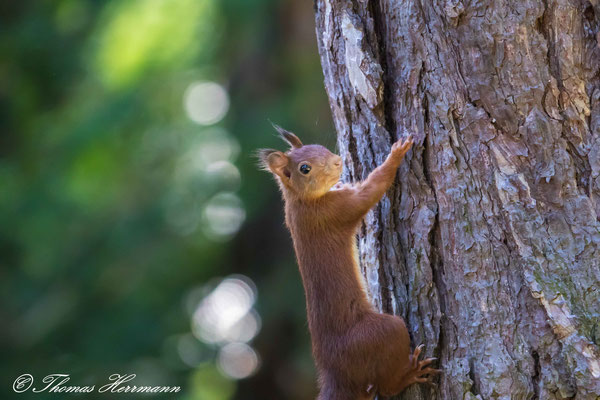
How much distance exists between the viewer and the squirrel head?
291 cm

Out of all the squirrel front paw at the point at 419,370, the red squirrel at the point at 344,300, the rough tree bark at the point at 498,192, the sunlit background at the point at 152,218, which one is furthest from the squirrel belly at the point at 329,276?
the sunlit background at the point at 152,218

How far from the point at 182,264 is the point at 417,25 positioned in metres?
3.64

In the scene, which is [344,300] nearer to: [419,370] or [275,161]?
[419,370]

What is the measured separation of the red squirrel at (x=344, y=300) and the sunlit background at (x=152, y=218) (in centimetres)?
224

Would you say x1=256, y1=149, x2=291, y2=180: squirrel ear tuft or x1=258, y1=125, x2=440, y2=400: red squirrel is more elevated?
x1=256, y1=149, x2=291, y2=180: squirrel ear tuft

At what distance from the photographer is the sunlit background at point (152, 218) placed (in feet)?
17.3

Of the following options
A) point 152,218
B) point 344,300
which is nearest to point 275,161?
point 344,300

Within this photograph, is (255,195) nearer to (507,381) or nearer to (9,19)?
(9,19)

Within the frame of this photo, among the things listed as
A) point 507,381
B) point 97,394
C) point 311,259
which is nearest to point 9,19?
point 97,394

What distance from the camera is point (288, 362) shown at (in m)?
5.76

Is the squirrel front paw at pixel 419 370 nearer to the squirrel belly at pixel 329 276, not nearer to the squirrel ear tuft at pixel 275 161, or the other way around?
the squirrel belly at pixel 329 276

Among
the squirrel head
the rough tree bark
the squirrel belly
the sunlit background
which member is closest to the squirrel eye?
the squirrel head

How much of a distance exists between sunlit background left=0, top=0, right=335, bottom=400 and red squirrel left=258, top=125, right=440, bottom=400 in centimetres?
224

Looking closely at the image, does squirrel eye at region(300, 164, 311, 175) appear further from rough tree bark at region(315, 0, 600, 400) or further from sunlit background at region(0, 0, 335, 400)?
sunlit background at region(0, 0, 335, 400)
